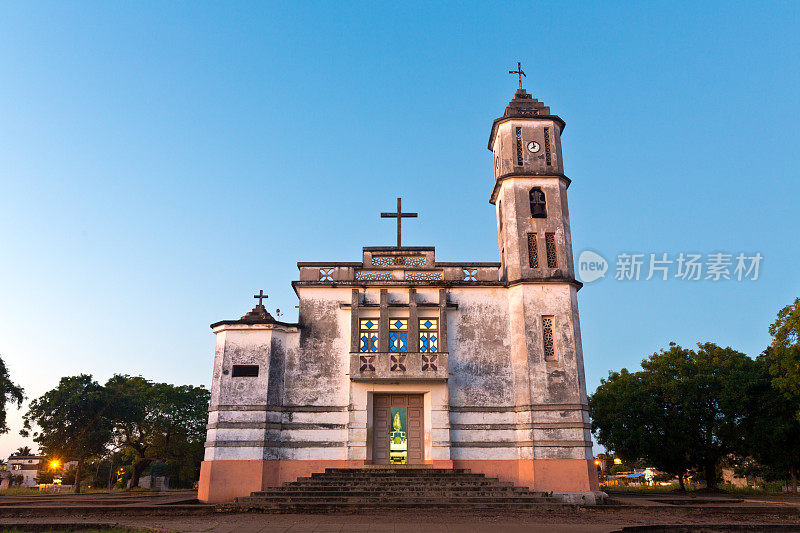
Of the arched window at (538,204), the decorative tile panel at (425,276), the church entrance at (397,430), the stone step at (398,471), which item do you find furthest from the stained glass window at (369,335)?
the arched window at (538,204)

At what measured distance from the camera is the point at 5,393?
94.4ft

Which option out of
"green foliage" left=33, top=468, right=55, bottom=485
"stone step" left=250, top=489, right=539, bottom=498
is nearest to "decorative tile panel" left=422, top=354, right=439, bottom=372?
"stone step" left=250, top=489, right=539, bottom=498

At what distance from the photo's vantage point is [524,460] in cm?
1884

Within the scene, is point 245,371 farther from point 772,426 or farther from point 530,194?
point 772,426

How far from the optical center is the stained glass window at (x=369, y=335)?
20.5 m

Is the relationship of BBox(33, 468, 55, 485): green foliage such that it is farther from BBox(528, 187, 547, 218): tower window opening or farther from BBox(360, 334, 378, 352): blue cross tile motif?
BBox(528, 187, 547, 218): tower window opening

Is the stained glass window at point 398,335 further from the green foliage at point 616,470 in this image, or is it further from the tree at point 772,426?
the green foliage at point 616,470

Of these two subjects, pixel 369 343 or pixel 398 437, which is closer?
pixel 398 437

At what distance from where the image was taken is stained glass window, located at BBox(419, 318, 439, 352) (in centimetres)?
2052

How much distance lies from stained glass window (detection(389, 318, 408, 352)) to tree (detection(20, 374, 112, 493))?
21.7 meters

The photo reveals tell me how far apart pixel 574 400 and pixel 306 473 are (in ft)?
31.2

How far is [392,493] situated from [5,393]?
23.6 metres

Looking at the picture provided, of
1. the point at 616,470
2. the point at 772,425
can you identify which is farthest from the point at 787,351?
the point at 616,470

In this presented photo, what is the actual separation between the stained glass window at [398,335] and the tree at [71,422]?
2172 centimetres
